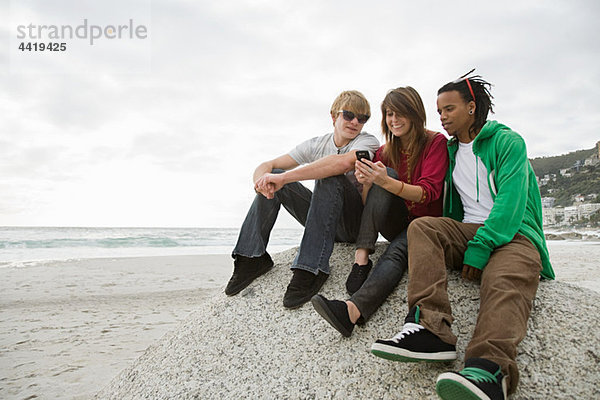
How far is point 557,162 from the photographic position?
34.5 metres

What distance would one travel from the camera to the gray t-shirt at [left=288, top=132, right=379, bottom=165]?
3.25 meters

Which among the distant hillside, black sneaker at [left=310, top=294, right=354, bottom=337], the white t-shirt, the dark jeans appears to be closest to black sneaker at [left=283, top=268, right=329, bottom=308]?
the dark jeans

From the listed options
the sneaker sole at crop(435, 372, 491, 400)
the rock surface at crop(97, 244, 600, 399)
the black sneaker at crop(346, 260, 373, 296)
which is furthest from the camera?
the black sneaker at crop(346, 260, 373, 296)

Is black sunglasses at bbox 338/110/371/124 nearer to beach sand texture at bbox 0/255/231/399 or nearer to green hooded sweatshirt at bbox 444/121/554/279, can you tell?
green hooded sweatshirt at bbox 444/121/554/279

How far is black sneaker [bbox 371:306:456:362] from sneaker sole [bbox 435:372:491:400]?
9.2 inches

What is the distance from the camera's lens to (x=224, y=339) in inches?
109

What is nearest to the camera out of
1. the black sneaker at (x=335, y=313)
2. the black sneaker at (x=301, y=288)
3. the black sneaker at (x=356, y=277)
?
the black sneaker at (x=335, y=313)

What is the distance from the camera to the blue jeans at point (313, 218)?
9.41ft

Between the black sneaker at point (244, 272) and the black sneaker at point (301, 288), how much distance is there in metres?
0.46

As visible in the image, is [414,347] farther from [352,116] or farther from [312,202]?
[352,116]

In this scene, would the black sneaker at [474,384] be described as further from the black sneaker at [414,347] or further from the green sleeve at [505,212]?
the green sleeve at [505,212]

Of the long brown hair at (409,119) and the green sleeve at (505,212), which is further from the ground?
the long brown hair at (409,119)

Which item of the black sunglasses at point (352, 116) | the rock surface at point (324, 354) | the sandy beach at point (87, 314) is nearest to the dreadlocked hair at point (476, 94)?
the black sunglasses at point (352, 116)

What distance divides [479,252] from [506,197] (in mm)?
370
